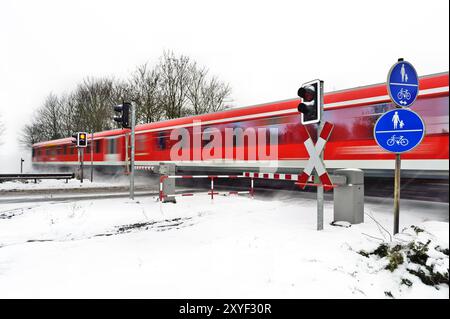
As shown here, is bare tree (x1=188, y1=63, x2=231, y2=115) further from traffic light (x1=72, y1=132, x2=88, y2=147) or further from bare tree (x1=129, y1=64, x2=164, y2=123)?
traffic light (x1=72, y1=132, x2=88, y2=147)

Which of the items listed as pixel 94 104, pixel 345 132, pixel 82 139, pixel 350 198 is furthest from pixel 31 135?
pixel 350 198

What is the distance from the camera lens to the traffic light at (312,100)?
6094 mm

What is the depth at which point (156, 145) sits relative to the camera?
1752 cm

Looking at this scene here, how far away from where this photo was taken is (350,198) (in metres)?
6.31

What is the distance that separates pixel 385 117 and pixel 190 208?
17.7 feet

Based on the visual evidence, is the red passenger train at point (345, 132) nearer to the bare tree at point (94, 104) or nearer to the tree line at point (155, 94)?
the tree line at point (155, 94)

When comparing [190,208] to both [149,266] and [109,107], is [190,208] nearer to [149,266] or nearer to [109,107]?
[149,266]

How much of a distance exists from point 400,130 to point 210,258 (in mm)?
3126

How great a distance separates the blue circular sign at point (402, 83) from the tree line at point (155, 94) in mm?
26396

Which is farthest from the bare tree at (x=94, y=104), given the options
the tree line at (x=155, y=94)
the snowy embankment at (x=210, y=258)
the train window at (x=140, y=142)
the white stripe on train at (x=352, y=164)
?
the snowy embankment at (x=210, y=258)

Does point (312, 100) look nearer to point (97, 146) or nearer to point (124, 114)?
point (124, 114)

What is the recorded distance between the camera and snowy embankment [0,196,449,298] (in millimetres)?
3639

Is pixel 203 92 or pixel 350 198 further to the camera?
pixel 203 92

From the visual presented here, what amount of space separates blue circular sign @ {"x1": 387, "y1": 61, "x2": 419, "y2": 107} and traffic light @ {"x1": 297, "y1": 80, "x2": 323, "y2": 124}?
4.25ft
